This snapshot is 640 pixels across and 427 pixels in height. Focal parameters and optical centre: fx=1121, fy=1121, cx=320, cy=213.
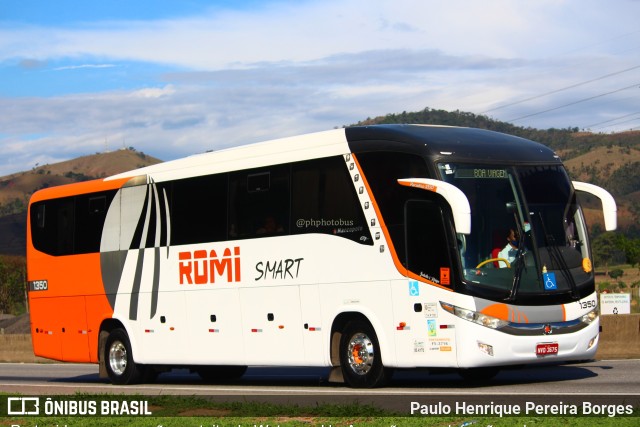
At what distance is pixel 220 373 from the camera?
21766 mm

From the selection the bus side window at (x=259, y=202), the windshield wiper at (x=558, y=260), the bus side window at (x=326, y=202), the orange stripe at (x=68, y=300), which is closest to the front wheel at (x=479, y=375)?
the windshield wiper at (x=558, y=260)

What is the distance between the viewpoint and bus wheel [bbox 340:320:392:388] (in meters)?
16.4

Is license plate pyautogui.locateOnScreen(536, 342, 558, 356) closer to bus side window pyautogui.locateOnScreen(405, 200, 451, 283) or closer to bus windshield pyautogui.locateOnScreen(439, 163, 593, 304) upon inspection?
bus windshield pyautogui.locateOnScreen(439, 163, 593, 304)

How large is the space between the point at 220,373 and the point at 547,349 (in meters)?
8.18

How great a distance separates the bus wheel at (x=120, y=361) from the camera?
21.2 metres

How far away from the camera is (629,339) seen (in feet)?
74.1

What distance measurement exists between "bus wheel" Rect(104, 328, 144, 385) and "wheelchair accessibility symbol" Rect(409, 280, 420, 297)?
7.32 meters

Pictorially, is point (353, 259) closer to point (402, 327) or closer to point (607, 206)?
point (402, 327)

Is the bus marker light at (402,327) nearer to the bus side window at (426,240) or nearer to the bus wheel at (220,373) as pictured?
the bus side window at (426,240)

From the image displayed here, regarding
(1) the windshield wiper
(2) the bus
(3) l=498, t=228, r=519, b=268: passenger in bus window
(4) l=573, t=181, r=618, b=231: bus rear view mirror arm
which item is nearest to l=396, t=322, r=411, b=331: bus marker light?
(2) the bus

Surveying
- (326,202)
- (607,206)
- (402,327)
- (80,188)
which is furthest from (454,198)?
(80,188)

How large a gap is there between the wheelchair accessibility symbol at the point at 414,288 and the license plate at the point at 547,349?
1806 millimetres

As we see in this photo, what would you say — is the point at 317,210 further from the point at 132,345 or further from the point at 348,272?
the point at 132,345

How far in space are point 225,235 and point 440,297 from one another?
4.95m
